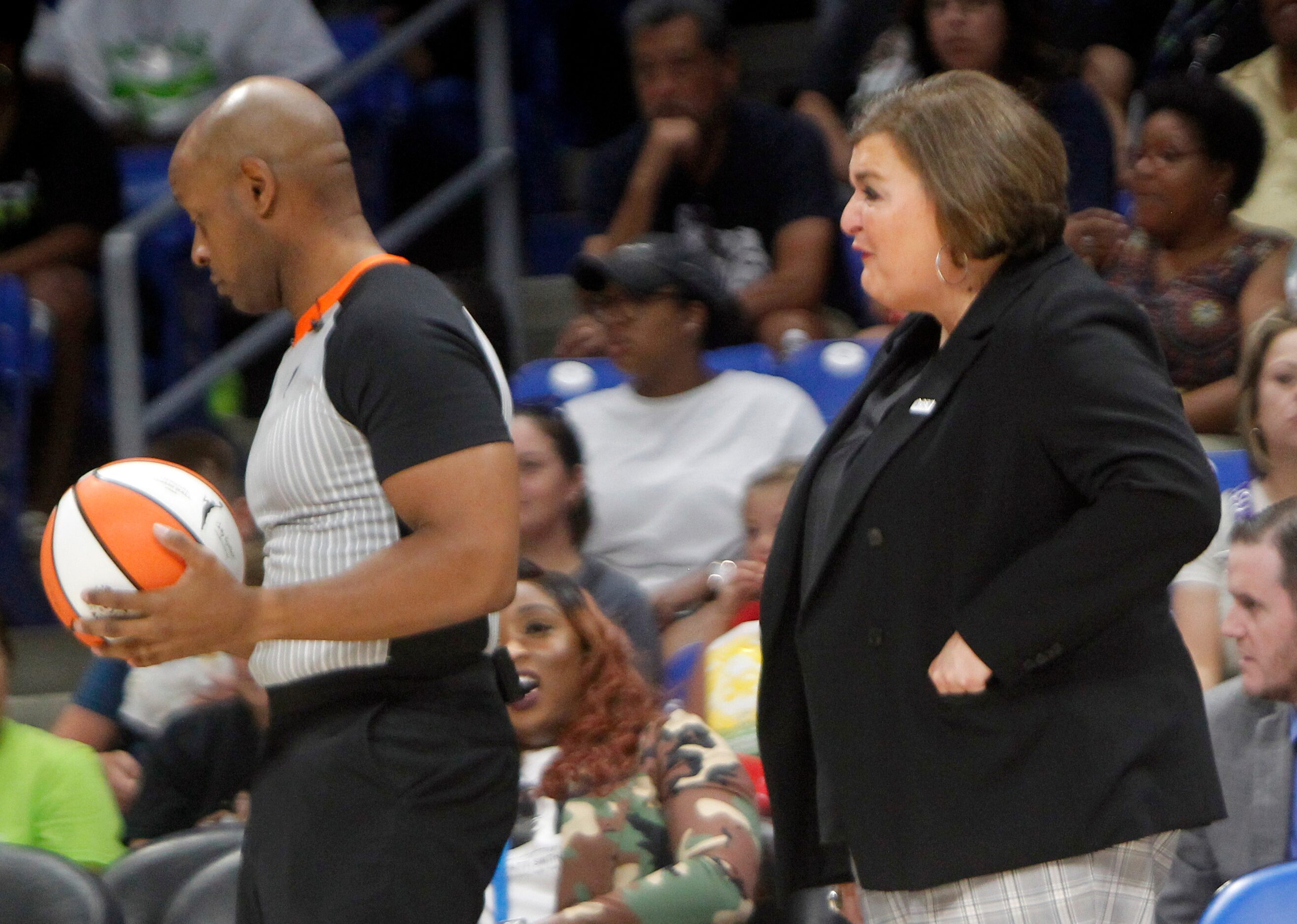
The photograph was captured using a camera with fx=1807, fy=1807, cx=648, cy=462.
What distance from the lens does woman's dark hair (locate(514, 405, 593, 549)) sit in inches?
171

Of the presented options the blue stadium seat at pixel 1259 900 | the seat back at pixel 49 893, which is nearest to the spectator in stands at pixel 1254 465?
the blue stadium seat at pixel 1259 900

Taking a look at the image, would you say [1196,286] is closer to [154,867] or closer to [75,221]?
[154,867]

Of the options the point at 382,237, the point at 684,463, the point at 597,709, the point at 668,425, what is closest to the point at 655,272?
the point at 668,425

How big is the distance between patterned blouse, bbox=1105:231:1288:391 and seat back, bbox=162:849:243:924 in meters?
2.53

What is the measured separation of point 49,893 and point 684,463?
6.79 ft

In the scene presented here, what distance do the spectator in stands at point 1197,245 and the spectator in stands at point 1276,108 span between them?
0.28m

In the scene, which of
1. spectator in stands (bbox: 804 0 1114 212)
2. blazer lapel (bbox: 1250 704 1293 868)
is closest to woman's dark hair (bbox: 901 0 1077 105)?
spectator in stands (bbox: 804 0 1114 212)

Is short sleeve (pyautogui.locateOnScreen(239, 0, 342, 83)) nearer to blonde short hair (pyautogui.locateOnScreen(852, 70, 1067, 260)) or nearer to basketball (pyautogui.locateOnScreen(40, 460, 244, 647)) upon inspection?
basketball (pyautogui.locateOnScreen(40, 460, 244, 647))

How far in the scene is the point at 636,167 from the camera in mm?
5406

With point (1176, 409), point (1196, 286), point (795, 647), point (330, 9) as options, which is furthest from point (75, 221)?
point (1176, 409)

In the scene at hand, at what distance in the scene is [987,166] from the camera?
6.79ft

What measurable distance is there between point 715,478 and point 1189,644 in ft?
4.29

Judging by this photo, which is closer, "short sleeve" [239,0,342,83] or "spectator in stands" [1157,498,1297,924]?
"spectator in stands" [1157,498,1297,924]

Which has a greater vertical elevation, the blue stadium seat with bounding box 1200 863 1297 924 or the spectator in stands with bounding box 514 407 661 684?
the blue stadium seat with bounding box 1200 863 1297 924
